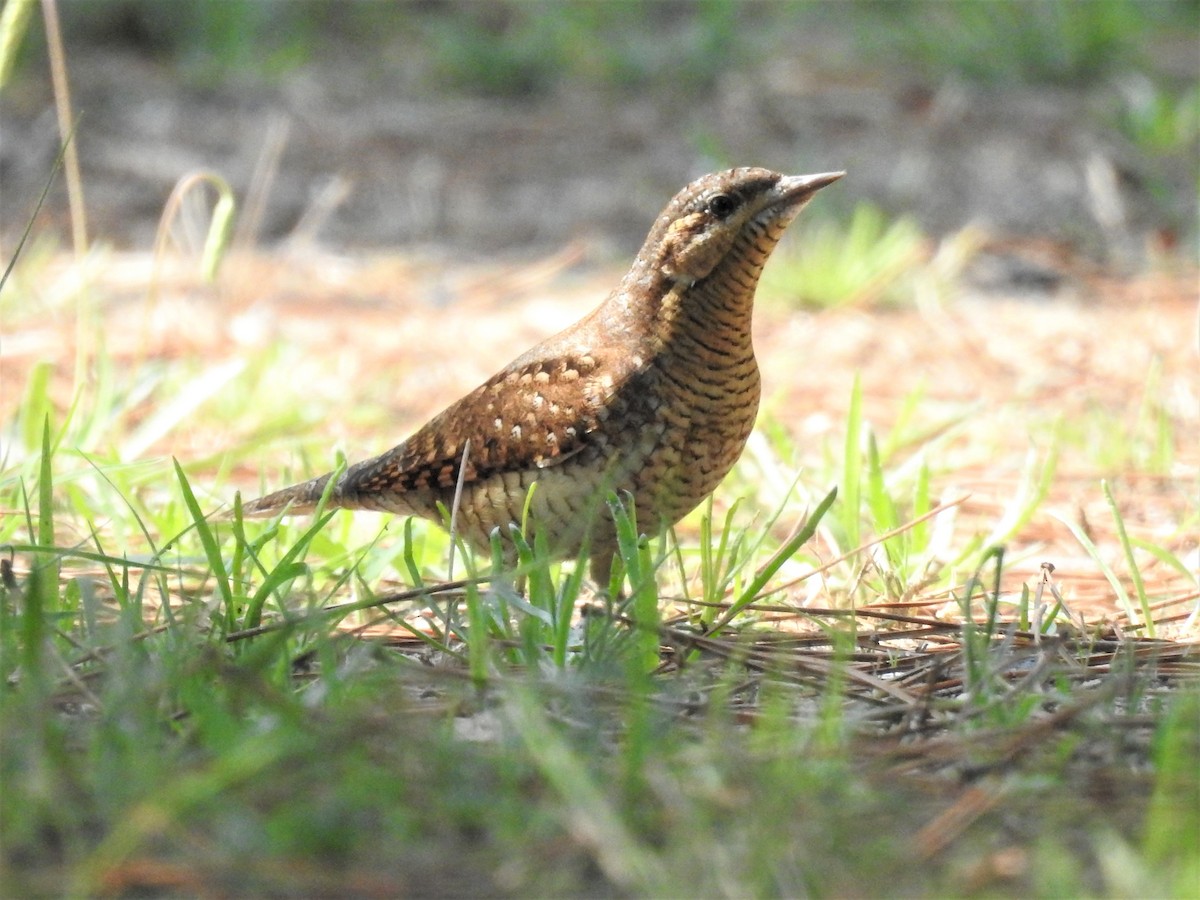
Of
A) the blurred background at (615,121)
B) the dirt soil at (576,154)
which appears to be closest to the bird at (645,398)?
the blurred background at (615,121)

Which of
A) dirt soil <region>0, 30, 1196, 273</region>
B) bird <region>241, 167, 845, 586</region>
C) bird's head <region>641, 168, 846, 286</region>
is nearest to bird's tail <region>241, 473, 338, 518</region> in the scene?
bird <region>241, 167, 845, 586</region>

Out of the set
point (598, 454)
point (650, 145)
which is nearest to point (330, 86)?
point (650, 145)

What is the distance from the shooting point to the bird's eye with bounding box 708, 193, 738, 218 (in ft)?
10.8

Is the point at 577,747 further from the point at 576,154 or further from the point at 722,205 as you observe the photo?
the point at 576,154

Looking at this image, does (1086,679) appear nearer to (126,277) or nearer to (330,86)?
(126,277)

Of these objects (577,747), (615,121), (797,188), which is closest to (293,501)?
(797,188)

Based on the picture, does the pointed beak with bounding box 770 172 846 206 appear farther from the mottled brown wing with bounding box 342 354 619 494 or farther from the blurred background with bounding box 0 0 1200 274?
the blurred background with bounding box 0 0 1200 274

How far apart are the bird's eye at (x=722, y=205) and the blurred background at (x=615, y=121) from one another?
3.36 metres

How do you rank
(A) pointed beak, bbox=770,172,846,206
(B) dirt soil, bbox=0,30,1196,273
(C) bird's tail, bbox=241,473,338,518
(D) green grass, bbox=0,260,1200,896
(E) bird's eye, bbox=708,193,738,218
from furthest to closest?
(B) dirt soil, bbox=0,30,1196,273 → (C) bird's tail, bbox=241,473,338,518 → (E) bird's eye, bbox=708,193,738,218 → (A) pointed beak, bbox=770,172,846,206 → (D) green grass, bbox=0,260,1200,896

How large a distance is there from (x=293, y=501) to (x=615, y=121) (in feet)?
18.9

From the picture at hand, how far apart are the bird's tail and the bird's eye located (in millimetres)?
1086

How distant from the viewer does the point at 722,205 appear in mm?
3299

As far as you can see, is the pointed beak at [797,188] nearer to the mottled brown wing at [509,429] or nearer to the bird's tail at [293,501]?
the mottled brown wing at [509,429]

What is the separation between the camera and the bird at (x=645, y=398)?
126 inches
